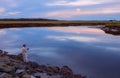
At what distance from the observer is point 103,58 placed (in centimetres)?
3141

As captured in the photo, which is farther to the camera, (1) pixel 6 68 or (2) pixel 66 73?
(2) pixel 66 73

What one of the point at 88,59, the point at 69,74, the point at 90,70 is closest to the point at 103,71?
the point at 90,70

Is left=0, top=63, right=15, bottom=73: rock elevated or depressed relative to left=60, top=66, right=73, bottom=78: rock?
elevated

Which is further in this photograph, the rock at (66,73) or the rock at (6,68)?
the rock at (66,73)

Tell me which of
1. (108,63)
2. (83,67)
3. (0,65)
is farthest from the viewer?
(108,63)

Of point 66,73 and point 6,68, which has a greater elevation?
point 6,68

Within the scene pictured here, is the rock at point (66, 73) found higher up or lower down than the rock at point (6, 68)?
lower down

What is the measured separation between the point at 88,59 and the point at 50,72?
9542 millimetres

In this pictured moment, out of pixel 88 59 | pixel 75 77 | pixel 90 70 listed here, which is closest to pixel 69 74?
pixel 75 77

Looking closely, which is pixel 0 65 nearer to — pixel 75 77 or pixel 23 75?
pixel 23 75

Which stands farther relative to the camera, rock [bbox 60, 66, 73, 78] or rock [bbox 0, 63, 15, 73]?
rock [bbox 60, 66, 73, 78]

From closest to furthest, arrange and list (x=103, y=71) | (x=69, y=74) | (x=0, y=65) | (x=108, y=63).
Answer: (x=0, y=65), (x=69, y=74), (x=103, y=71), (x=108, y=63)

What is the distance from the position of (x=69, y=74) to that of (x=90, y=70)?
335cm

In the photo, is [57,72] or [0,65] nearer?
[0,65]
